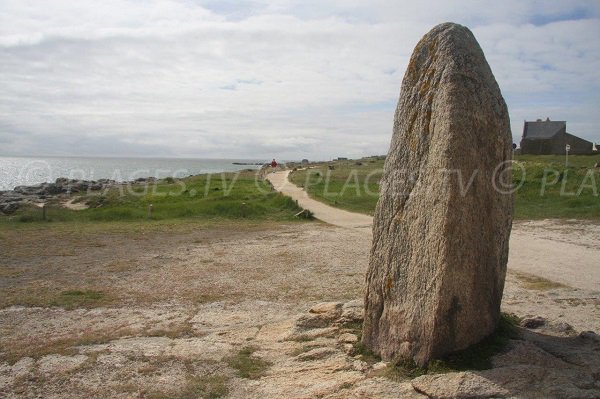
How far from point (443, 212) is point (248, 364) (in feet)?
10.0

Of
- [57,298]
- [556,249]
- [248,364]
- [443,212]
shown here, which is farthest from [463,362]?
[556,249]

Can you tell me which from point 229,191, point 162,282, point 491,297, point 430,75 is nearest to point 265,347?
point 491,297

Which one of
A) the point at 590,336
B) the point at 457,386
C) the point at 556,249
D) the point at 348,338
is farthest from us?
the point at 556,249

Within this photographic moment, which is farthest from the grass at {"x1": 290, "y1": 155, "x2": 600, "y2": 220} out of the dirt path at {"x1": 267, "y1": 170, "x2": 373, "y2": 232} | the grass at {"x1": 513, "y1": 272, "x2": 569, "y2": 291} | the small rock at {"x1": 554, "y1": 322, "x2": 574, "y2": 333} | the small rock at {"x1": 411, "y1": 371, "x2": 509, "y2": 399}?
the small rock at {"x1": 411, "y1": 371, "x2": 509, "y2": 399}

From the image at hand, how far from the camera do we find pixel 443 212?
5.76 m

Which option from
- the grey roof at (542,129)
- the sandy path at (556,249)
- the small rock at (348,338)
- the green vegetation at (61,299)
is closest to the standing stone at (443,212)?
the small rock at (348,338)

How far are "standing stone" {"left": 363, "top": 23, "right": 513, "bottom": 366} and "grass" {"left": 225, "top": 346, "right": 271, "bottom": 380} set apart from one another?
1.34 metres

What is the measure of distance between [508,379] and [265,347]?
133 inches

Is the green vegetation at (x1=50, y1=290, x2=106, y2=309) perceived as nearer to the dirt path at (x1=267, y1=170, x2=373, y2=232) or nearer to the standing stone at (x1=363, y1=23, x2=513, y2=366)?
the standing stone at (x1=363, y1=23, x2=513, y2=366)

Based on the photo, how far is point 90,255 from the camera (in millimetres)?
15219

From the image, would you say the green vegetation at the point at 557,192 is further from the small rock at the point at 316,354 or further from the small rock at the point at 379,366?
the small rock at the point at 379,366

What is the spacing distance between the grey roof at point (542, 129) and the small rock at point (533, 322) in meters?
47.0

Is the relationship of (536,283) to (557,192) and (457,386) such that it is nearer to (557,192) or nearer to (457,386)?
(457,386)

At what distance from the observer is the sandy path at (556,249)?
12.0m
